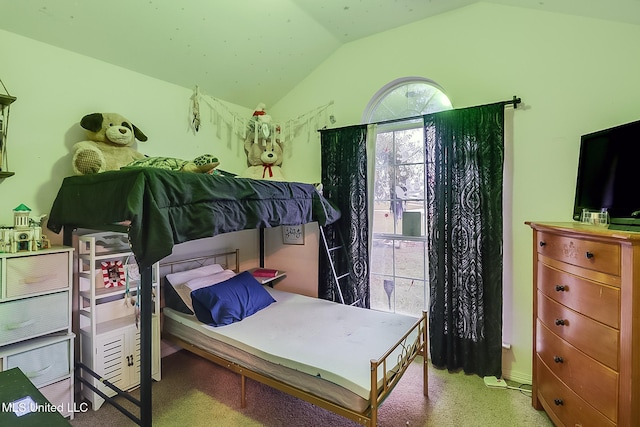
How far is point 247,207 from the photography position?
2.06 m

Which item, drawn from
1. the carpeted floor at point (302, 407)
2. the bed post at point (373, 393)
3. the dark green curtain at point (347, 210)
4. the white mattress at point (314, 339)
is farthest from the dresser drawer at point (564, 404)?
the dark green curtain at point (347, 210)

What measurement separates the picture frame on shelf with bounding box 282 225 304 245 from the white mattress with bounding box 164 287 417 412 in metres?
0.86

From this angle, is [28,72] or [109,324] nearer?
[28,72]

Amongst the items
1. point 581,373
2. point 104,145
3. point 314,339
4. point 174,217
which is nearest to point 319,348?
point 314,339

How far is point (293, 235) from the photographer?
353 centimetres

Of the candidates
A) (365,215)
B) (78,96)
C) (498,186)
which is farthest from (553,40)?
(78,96)

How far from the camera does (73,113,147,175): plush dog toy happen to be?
6.88 ft

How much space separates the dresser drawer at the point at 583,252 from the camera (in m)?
1.41

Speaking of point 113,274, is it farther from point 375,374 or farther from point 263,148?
point 375,374

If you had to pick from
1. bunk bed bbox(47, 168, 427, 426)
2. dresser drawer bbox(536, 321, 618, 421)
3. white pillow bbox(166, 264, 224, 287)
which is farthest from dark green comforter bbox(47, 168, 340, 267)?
dresser drawer bbox(536, 321, 618, 421)

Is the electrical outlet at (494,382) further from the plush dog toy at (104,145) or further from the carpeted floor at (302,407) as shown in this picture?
the plush dog toy at (104,145)

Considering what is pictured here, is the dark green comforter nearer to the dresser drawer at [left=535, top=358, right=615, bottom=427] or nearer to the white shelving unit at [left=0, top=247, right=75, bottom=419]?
the white shelving unit at [left=0, top=247, right=75, bottom=419]

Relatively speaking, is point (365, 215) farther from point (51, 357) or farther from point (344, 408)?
point (51, 357)

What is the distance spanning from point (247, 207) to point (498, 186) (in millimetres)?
1958
